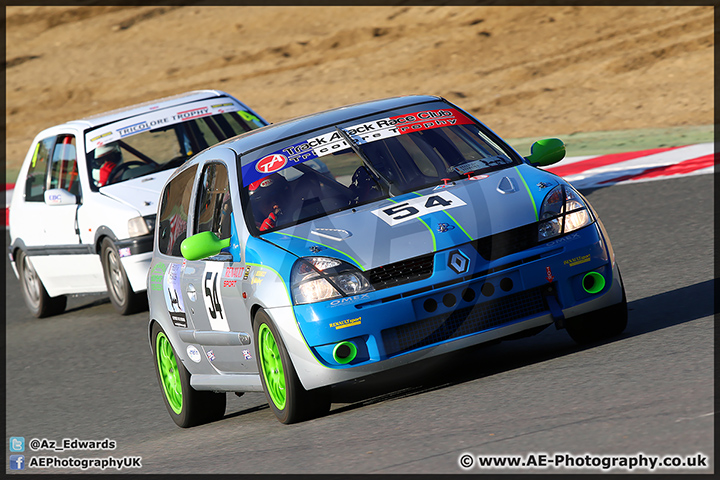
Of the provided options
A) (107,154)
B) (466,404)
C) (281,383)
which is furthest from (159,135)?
(466,404)

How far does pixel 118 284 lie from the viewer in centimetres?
1138

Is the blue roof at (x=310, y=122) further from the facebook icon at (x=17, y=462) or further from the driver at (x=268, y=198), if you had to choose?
the facebook icon at (x=17, y=462)

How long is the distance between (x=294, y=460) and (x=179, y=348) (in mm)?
1948

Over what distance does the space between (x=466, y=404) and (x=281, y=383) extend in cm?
99

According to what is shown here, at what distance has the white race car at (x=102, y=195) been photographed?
11172mm

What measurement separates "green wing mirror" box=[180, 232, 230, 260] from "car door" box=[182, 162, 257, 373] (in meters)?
0.05

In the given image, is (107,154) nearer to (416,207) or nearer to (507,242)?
(416,207)

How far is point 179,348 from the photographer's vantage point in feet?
24.4

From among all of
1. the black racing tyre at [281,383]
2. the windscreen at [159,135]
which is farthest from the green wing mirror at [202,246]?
the windscreen at [159,135]

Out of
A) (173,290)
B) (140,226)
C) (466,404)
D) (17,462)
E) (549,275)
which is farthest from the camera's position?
(140,226)

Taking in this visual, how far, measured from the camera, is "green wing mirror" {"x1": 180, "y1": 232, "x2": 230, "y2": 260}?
6.75 m

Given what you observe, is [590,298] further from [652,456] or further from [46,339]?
[46,339]

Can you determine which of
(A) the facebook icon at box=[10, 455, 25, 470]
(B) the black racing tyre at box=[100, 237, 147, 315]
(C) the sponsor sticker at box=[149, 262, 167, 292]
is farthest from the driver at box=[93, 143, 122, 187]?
(A) the facebook icon at box=[10, 455, 25, 470]

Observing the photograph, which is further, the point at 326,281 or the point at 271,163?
the point at 271,163
